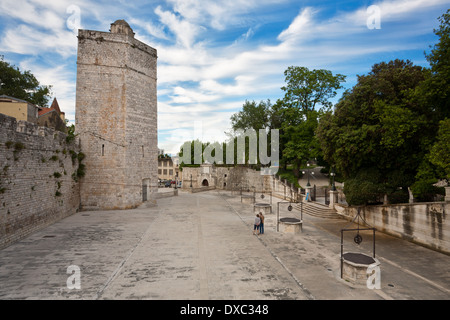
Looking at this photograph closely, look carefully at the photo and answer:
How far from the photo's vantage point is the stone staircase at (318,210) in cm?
1897

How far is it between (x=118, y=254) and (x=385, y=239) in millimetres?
13593

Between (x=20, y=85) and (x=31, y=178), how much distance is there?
100ft

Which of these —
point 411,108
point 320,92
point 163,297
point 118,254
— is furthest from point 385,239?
point 320,92

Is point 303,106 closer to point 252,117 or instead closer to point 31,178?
point 252,117

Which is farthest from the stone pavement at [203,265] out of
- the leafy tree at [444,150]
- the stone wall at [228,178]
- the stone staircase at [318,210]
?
the stone wall at [228,178]

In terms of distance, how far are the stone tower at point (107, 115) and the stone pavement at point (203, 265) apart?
588 centimetres

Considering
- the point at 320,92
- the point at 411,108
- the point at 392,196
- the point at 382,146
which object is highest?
the point at 320,92

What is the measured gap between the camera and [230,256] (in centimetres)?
1030

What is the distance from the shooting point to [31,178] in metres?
13.4
